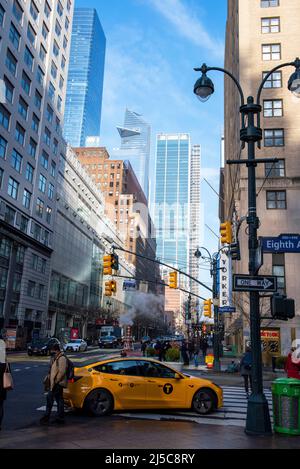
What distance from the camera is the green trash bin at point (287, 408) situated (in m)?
8.98

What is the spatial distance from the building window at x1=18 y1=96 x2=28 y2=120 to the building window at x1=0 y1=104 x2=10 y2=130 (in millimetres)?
3301

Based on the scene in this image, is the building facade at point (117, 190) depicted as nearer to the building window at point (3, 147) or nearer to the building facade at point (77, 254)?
the building facade at point (77, 254)

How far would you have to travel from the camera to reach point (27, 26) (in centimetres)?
5203

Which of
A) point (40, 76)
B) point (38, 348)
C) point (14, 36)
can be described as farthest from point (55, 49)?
point (38, 348)

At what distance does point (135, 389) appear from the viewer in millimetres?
10836

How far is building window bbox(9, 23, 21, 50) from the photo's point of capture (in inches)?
1869

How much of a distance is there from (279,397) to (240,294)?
29.3 metres

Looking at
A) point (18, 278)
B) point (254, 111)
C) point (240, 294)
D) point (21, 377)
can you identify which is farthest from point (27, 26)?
point (254, 111)

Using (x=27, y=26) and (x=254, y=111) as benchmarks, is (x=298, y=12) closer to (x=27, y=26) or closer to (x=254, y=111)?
(x=27, y=26)

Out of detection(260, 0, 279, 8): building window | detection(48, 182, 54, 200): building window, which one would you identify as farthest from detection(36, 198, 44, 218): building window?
detection(260, 0, 279, 8): building window

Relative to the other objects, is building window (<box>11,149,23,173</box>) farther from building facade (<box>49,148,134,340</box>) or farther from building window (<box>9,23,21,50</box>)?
building facade (<box>49,148,134,340</box>)

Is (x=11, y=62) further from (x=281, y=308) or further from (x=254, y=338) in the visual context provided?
(x=254, y=338)

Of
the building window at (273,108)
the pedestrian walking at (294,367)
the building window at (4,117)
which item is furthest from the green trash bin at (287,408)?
the building window at (4,117)

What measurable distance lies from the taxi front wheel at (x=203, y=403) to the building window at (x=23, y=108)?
151 ft
